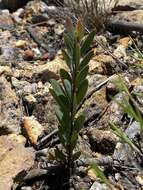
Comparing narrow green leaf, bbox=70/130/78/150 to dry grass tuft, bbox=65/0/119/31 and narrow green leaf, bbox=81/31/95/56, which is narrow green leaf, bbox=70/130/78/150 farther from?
dry grass tuft, bbox=65/0/119/31

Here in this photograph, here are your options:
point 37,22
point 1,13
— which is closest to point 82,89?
point 37,22

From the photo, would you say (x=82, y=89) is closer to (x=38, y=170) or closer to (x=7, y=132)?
(x=38, y=170)

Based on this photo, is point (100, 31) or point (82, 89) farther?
point (100, 31)

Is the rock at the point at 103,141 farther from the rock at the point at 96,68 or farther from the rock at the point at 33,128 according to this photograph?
the rock at the point at 96,68

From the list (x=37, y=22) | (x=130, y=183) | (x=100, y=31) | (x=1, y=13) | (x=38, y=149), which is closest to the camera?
(x=130, y=183)

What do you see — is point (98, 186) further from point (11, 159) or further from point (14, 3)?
point (14, 3)

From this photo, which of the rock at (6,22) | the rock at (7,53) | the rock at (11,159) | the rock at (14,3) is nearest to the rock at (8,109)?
the rock at (11,159)

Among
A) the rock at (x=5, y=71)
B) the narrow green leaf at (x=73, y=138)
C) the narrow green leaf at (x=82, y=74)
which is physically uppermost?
the narrow green leaf at (x=82, y=74)
